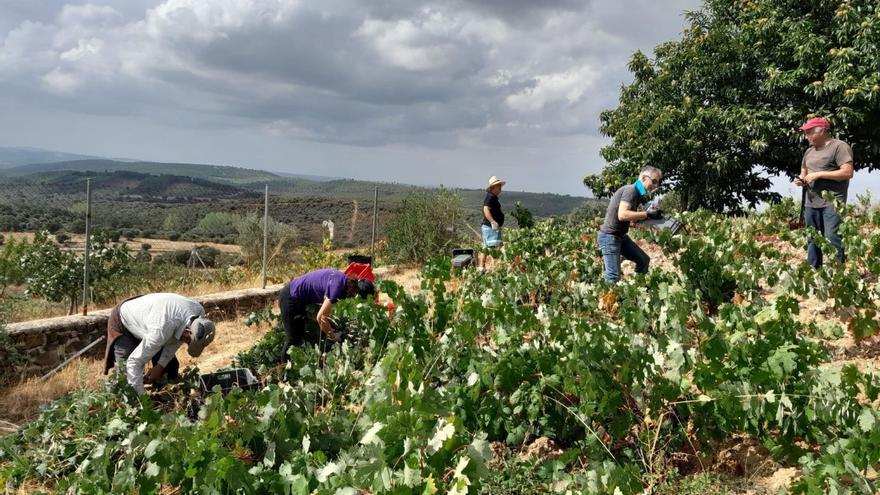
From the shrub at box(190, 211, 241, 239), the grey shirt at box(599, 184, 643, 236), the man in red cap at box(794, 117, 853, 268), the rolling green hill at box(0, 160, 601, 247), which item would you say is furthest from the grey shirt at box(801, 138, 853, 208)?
the shrub at box(190, 211, 241, 239)

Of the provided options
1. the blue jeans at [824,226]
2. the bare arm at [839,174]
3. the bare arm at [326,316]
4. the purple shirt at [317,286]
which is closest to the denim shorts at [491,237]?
the purple shirt at [317,286]

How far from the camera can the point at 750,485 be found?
8.93 ft

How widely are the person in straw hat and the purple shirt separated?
2881 millimetres

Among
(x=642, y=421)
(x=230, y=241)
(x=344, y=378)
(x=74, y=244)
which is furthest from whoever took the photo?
(x=230, y=241)

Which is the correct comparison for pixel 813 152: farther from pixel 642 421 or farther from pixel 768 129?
pixel 768 129

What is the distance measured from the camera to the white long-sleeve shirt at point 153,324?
385 cm

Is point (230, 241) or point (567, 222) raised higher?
point (567, 222)

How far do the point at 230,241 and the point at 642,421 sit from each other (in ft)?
41.3

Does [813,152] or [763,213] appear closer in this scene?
[813,152]

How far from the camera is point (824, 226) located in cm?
505

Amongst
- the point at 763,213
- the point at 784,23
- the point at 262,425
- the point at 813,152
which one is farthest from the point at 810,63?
the point at 262,425

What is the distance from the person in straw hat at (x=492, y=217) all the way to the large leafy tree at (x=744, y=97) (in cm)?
774

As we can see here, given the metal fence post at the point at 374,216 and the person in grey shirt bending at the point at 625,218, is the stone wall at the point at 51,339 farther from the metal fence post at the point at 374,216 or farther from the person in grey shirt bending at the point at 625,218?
the person in grey shirt bending at the point at 625,218

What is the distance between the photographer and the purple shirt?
15.1 feet
